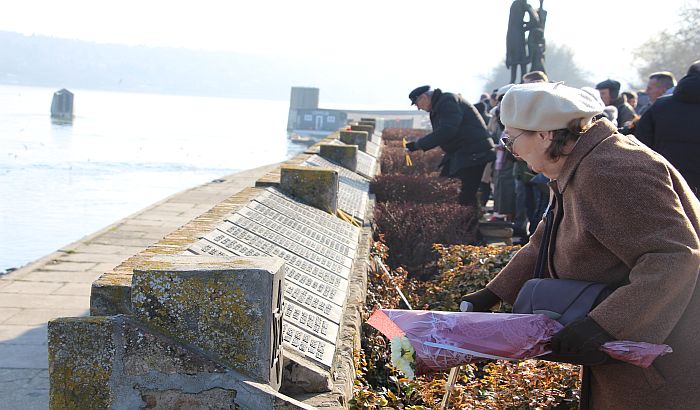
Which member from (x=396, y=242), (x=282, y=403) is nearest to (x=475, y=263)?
(x=396, y=242)

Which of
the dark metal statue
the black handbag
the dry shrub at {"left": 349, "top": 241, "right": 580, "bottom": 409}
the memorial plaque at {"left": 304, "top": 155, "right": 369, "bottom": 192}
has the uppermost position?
the dark metal statue

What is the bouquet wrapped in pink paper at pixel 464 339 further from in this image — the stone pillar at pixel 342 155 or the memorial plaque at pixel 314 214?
the stone pillar at pixel 342 155

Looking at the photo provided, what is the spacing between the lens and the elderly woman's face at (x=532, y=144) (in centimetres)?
293

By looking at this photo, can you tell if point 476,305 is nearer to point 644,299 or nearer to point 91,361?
point 644,299

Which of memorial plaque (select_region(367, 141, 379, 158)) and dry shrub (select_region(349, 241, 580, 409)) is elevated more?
memorial plaque (select_region(367, 141, 379, 158))

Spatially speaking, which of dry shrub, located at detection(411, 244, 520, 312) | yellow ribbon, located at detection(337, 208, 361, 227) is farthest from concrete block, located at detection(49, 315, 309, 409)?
yellow ribbon, located at detection(337, 208, 361, 227)

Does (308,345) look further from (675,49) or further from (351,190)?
(675,49)

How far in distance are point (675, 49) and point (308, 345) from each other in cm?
5877

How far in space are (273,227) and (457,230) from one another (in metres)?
3.54

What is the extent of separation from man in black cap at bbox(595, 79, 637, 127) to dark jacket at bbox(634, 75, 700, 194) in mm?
3490

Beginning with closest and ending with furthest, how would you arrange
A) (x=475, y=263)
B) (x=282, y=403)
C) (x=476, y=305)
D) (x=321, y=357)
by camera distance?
(x=476, y=305)
(x=282, y=403)
(x=321, y=357)
(x=475, y=263)

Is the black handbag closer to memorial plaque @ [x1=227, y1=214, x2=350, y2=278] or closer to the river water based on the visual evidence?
memorial plaque @ [x1=227, y1=214, x2=350, y2=278]

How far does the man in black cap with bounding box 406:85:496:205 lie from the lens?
9.77 m

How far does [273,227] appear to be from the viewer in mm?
6172
